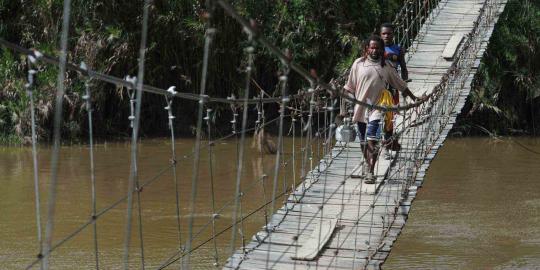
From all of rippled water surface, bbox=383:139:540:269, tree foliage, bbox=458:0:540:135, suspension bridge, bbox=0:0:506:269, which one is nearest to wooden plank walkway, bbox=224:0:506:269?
suspension bridge, bbox=0:0:506:269

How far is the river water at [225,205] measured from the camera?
19.6 feet

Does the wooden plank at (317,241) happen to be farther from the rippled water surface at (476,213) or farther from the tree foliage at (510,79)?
the tree foliage at (510,79)

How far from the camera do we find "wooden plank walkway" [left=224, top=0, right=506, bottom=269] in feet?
12.7

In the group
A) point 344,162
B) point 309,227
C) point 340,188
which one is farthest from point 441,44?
point 309,227

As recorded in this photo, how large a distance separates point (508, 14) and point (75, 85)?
4005 millimetres

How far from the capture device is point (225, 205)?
527 cm

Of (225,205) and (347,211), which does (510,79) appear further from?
(347,211)

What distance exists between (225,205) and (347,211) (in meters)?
0.97

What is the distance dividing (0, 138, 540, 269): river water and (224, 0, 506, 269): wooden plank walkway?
31 centimetres

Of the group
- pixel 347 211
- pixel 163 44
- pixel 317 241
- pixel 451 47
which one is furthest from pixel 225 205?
pixel 163 44


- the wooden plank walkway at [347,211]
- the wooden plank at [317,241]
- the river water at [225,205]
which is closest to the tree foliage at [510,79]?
the river water at [225,205]

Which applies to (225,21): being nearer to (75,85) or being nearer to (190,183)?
(75,85)

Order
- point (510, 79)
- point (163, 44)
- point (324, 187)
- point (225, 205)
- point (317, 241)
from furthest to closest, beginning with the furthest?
point (510, 79) → point (163, 44) → point (225, 205) → point (324, 187) → point (317, 241)

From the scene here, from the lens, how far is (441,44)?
7641 mm
